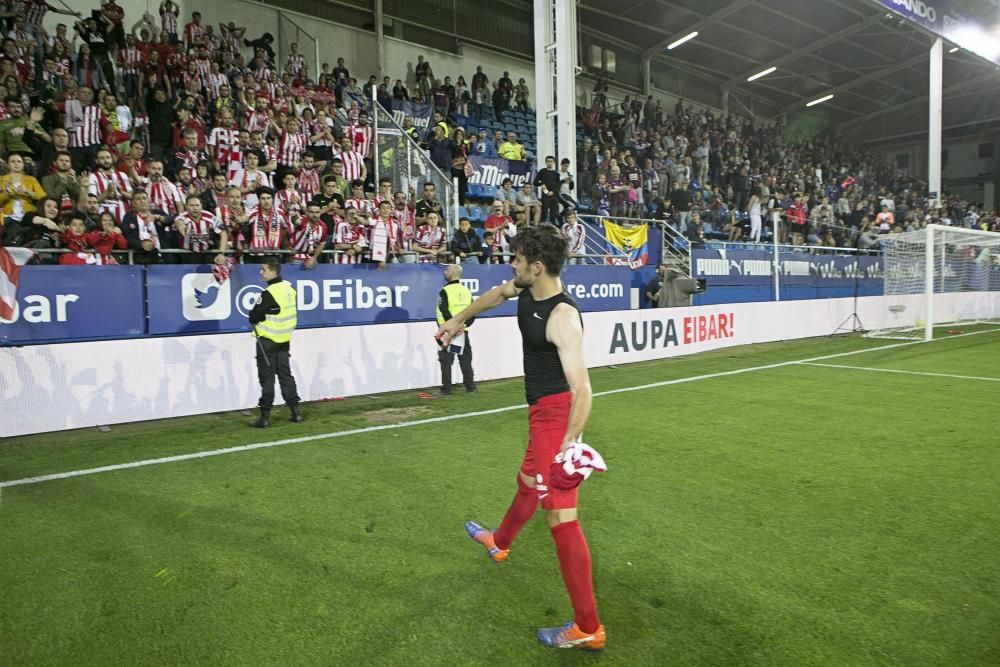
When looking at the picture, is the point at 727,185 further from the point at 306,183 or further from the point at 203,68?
the point at 203,68

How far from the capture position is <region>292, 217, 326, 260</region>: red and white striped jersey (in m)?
11.0

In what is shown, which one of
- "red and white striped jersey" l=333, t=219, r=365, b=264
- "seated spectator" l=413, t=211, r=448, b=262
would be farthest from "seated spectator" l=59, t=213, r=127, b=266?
"seated spectator" l=413, t=211, r=448, b=262

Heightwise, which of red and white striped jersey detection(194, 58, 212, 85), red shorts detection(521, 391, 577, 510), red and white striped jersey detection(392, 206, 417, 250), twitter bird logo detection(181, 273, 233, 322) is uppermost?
red and white striped jersey detection(194, 58, 212, 85)

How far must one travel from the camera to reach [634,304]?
1658 centimetres

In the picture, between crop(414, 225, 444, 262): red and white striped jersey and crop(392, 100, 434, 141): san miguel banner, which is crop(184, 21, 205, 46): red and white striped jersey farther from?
crop(414, 225, 444, 262): red and white striped jersey

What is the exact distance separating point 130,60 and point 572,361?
13.6 meters

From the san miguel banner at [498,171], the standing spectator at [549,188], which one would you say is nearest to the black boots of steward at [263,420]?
the standing spectator at [549,188]

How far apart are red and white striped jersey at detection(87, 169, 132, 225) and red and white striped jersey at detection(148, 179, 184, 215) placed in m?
0.44

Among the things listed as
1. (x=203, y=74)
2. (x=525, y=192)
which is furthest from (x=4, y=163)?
(x=525, y=192)

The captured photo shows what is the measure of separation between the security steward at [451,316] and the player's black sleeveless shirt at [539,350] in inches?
242

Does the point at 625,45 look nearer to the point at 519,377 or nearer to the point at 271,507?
the point at 519,377

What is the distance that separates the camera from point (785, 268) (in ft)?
66.1

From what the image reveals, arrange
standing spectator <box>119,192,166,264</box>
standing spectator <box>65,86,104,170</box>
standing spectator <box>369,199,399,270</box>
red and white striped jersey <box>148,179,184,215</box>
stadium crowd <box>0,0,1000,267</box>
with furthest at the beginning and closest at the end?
standing spectator <box>369,199,399,270</box> < standing spectator <box>65,86,104,170</box> < red and white striped jersey <box>148,179,184,215</box> < stadium crowd <box>0,0,1000,267</box> < standing spectator <box>119,192,166,264</box>

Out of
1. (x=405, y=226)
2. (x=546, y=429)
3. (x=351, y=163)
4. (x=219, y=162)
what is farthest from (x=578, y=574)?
(x=351, y=163)
